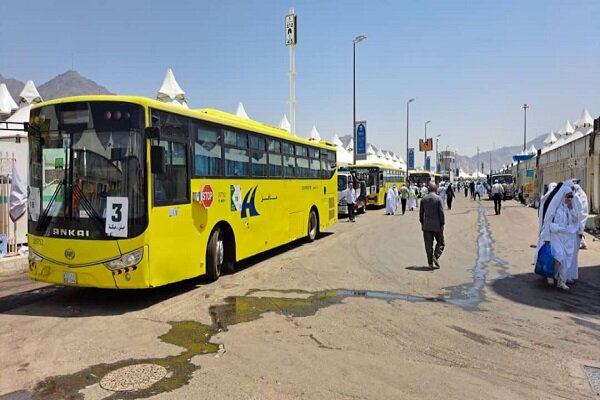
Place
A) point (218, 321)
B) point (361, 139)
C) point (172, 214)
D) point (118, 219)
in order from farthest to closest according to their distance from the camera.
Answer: point (361, 139) < point (172, 214) < point (118, 219) < point (218, 321)

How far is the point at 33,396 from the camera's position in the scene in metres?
4.50

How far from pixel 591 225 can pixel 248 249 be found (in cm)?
1419

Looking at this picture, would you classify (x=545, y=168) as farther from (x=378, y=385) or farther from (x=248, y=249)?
(x=378, y=385)

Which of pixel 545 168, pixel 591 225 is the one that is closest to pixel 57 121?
pixel 591 225

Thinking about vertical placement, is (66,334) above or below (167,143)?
below

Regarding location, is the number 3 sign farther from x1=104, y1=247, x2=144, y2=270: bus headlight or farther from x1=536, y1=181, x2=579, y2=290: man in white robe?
x1=536, y1=181, x2=579, y2=290: man in white robe

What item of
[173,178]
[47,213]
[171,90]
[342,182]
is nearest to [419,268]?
[173,178]

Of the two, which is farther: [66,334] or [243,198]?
[243,198]

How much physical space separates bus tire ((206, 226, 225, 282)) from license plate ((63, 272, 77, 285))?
8.11 feet

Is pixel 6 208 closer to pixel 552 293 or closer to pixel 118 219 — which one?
pixel 118 219

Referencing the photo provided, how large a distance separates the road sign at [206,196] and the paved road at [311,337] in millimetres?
1572

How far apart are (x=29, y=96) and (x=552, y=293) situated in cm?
3746

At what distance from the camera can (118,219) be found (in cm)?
725

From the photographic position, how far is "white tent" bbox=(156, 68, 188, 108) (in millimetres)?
26427
